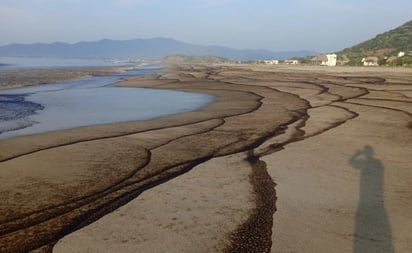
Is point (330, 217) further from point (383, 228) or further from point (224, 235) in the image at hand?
point (224, 235)

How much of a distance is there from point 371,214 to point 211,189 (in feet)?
10.2

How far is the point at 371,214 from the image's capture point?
7309 mm

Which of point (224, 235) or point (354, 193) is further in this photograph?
point (354, 193)

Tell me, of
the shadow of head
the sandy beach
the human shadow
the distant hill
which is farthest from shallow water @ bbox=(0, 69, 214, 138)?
the distant hill

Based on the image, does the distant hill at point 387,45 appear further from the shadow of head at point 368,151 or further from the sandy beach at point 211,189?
the sandy beach at point 211,189

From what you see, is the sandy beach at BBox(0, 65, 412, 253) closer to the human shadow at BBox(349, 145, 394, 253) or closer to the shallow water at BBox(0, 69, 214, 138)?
the human shadow at BBox(349, 145, 394, 253)

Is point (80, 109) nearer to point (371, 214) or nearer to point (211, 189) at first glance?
point (211, 189)

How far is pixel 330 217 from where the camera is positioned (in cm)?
722

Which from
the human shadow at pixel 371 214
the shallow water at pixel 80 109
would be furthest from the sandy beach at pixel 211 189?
the shallow water at pixel 80 109

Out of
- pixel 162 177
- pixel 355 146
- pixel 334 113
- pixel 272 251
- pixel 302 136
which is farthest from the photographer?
pixel 334 113

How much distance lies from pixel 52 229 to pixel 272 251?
11.4 feet

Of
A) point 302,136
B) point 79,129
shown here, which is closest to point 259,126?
point 302,136

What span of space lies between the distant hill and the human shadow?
396 ft

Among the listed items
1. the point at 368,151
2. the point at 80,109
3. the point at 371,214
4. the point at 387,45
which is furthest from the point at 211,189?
the point at 387,45
